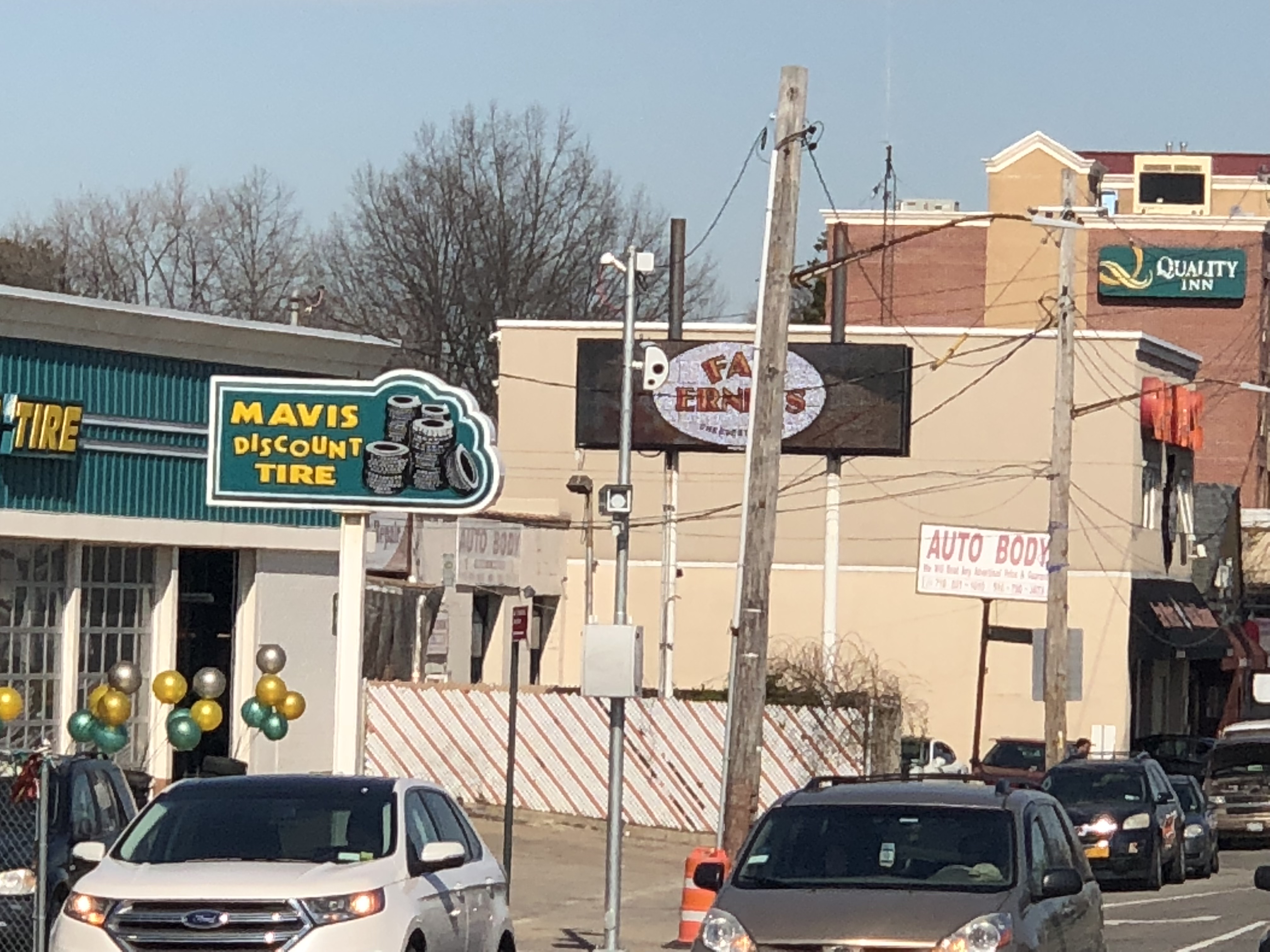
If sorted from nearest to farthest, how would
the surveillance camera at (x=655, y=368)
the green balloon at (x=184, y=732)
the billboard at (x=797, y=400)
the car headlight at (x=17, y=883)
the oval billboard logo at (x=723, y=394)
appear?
the car headlight at (x=17, y=883)
the green balloon at (x=184, y=732)
the surveillance camera at (x=655, y=368)
the billboard at (x=797, y=400)
the oval billboard logo at (x=723, y=394)

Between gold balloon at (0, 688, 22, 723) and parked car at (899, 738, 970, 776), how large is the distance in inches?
397

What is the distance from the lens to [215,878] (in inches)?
456

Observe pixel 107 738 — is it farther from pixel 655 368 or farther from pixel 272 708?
pixel 655 368

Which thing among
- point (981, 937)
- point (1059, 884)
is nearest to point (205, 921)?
point (981, 937)

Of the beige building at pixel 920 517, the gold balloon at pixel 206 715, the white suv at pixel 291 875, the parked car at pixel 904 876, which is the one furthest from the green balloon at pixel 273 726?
the beige building at pixel 920 517

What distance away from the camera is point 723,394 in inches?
1730

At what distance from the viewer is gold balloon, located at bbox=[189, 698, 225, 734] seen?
2353 cm

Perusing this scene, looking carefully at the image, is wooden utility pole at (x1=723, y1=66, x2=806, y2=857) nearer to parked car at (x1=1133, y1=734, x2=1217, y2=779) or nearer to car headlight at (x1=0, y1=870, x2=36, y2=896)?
car headlight at (x1=0, y1=870, x2=36, y2=896)

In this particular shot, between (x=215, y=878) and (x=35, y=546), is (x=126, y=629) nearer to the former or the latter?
(x=35, y=546)

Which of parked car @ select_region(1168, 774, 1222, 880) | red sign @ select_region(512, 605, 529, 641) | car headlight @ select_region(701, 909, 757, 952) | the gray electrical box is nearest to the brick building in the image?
parked car @ select_region(1168, 774, 1222, 880)

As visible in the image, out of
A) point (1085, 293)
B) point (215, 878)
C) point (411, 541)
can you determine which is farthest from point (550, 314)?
point (215, 878)

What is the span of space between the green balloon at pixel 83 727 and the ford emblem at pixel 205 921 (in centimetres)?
1167

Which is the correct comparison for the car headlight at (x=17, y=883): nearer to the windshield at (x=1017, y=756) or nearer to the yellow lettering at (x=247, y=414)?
the yellow lettering at (x=247, y=414)

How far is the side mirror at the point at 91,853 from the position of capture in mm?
12422
